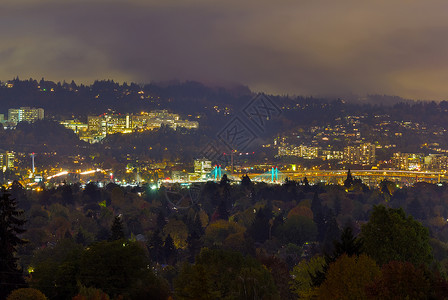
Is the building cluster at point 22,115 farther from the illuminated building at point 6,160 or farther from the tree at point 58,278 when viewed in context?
the tree at point 58,278

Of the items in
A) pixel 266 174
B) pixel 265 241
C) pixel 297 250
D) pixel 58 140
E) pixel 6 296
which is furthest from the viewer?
pixel 58 140

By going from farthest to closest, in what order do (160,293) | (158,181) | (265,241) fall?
(158,181), (265,241), (160,293)

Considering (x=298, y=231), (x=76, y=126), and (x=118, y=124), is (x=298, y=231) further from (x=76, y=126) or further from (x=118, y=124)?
(x=76, y=126)

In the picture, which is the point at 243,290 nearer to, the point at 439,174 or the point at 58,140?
the point at 439,174

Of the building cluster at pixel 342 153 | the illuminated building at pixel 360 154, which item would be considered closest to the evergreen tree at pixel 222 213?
the building cluster at pixel 342 153

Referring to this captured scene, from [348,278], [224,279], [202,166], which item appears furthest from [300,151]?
[348,278]

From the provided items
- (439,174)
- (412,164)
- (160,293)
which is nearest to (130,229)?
(160,293)
